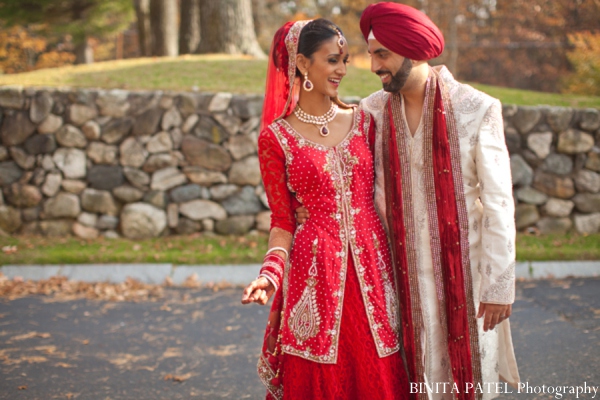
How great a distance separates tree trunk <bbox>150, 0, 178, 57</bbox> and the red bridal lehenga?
11116 millimetres

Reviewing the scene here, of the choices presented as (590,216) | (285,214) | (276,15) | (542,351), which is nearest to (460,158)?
(285,214)

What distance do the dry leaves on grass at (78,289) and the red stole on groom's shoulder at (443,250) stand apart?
3713mm

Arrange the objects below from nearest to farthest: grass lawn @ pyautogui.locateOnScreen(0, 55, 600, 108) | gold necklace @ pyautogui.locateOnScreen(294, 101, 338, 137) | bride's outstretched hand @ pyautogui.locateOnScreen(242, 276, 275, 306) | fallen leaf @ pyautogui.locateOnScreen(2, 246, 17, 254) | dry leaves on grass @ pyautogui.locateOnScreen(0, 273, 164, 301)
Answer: bride's outstretched hand @ pyautogui.locateOnScreen(242, 276, 275, 306), gold necklace @ pyautogui.locateOnScreen(294, 101, 338, 137), dry leaves on grass @ pyautogui.locateOnScreen(0, 273, 164, 301), fallen leaf @ pyautogui.locateOnScreen(2, 246, 17, 254), grass lawn @ pyautogui.locateOnScreen(0, 55, 600, 108)

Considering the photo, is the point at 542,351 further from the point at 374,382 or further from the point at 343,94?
the point at 343,94

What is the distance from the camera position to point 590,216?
766 cm

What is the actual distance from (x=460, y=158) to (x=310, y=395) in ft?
4.02

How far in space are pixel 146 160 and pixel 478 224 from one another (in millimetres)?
5487

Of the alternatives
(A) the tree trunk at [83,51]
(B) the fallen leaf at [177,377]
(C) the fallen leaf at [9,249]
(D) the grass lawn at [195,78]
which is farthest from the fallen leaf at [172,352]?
(A) the tree trunk at [83,51]

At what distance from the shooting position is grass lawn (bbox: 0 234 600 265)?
21.9 feet

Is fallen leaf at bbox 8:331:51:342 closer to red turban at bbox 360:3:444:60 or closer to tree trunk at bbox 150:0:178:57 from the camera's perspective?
red turban at bbox 360:3:444:60

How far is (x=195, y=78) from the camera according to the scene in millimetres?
9164

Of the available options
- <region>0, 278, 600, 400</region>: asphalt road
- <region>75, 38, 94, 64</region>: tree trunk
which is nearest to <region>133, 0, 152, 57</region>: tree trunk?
<region>75, 38, 94, 64</region>: tree trunk

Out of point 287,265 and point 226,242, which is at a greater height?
point 287,265

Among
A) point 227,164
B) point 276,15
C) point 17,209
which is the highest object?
point 276,15
